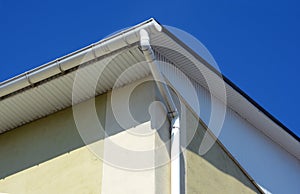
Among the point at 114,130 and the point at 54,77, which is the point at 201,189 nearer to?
the point at 114,130

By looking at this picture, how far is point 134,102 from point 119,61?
1.77ft

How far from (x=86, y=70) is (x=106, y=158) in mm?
1088

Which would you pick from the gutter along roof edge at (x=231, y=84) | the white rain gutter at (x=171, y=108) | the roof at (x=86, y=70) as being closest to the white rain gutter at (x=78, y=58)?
the roof at (x=86, y=70)

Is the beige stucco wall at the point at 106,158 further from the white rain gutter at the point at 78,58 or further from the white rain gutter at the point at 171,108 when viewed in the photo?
the white rain gutter at the point at 78,58

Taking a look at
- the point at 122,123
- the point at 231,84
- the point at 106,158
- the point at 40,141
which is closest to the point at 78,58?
the point at 122,123

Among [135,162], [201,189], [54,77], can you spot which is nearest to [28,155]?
[54,77]

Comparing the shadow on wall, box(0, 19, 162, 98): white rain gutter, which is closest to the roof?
box(0, 19, 162, 98): white rain gutter

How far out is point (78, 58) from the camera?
7.75 m

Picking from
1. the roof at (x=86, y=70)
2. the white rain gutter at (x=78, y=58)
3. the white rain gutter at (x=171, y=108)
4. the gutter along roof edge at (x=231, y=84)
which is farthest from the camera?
the gutter along roof edge at (x=231, y=84)

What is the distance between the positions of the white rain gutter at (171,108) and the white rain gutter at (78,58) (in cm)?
13

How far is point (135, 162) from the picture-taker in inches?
294

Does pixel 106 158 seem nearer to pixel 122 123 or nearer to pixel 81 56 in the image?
pixel 122 123

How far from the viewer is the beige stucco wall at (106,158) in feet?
24.5

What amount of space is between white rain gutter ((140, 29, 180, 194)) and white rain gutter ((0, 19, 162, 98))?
0.13 meters
